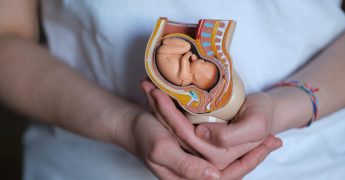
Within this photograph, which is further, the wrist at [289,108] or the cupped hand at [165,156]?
the wrist at [289,108]

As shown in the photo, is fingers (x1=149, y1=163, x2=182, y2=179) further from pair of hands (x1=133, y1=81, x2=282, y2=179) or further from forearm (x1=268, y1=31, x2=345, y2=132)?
forearm (x1=268, y1=31, x2=345, y2=132)

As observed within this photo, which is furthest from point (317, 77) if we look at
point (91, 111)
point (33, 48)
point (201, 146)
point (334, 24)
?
point (33, 48)

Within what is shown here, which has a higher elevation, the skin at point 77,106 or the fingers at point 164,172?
the skin at point 77,106

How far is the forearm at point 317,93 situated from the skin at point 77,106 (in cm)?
8

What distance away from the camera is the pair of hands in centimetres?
51

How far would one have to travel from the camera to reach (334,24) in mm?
721

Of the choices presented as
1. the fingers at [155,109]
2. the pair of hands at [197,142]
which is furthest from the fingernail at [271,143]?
the fingers at [155,109]

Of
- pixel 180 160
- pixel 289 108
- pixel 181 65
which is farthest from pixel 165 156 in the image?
pixel 289 108

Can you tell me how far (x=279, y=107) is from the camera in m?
0.62

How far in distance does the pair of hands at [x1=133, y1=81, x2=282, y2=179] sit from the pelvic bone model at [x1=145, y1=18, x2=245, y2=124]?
2 centimetres

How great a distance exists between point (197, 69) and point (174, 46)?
0.14 feet

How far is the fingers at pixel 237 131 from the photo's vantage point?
0.51m

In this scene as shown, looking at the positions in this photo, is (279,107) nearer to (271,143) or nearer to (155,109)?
(271,143)

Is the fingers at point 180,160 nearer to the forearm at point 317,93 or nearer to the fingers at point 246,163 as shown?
the fingers at point 246,163
